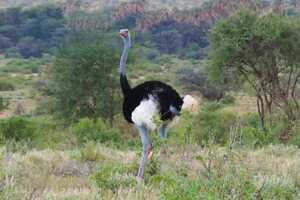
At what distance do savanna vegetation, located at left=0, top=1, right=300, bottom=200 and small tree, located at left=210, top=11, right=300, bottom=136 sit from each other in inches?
1.2

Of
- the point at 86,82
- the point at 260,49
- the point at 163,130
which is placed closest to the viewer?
the point at 163,130

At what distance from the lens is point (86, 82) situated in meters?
20.7

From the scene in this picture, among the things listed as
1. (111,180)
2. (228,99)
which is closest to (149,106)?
(111,180)

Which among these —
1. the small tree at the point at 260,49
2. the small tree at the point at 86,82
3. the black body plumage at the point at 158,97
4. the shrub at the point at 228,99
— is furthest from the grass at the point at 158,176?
the shrub at the point at 228,99

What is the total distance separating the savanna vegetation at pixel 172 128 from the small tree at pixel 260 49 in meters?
0.03

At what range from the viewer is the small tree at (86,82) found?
20609mm

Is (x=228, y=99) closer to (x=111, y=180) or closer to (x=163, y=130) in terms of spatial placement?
(x=163, y=130)

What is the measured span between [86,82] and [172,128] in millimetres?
8780

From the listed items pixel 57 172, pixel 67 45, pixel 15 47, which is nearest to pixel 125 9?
pixel 15 47

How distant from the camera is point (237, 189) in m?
3.95

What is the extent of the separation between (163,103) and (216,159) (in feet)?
4.55

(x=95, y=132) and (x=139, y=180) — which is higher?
(x=139, y=180)

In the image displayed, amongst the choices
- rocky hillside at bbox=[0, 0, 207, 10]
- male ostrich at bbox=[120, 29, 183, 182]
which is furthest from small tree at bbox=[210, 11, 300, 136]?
rocky hillside at bbox=[0, 0, 207, 10]

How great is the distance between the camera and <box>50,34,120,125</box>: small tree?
20.6 meters
